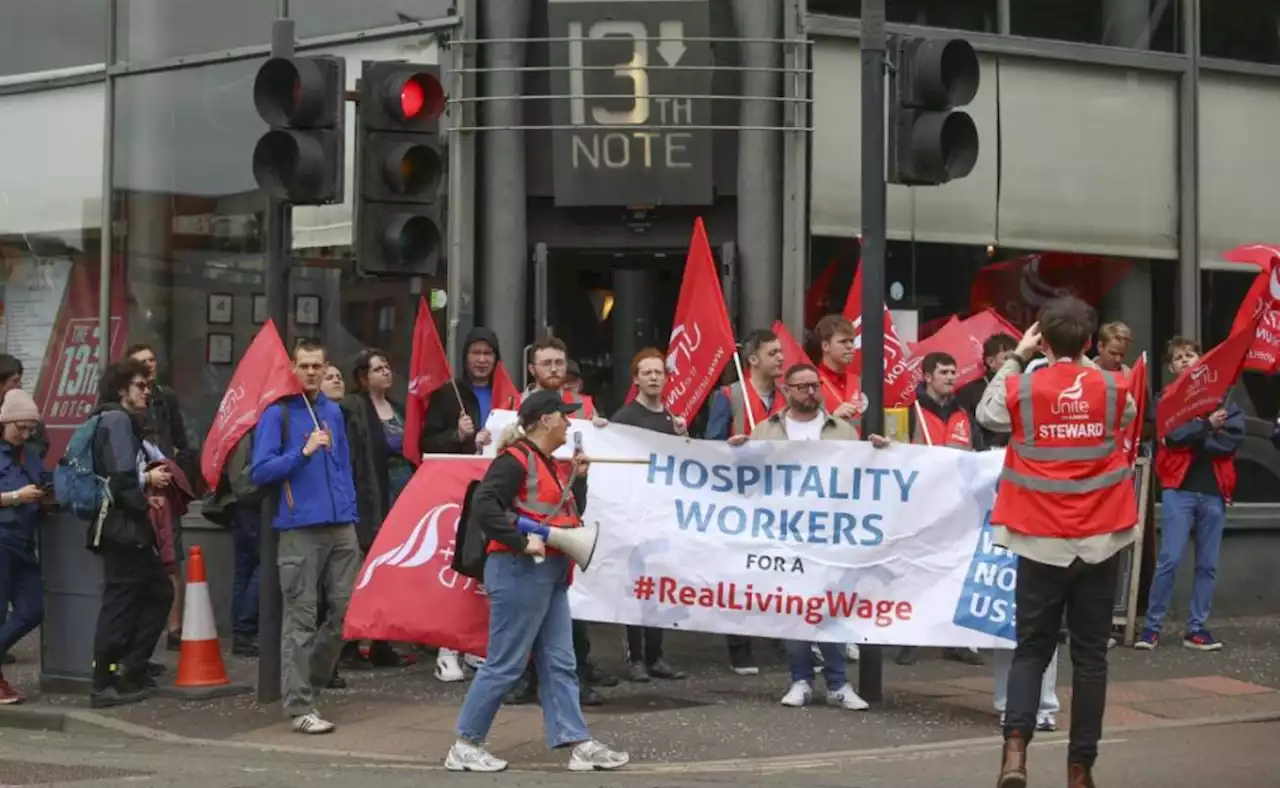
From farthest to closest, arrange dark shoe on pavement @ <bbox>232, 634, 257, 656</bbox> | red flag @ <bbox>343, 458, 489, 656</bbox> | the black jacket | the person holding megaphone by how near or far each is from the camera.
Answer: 1. dark shoe on pavement @ <bbox>232, 634, 257, 656</bbox>
2. the black jacket
3. red flag @ <bbox>343, 458, 489, 656</bbox>
4. the person holding megaphone

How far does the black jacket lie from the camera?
11219 millimetres

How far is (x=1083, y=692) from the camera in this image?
8.14 metres

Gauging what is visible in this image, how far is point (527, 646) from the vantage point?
9039mm

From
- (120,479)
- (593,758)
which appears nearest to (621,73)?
(120,479)

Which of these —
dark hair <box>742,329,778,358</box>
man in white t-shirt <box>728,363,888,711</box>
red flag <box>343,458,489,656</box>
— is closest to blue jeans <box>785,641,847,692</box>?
man in white t-shirt <box>728,363,888,711</box>

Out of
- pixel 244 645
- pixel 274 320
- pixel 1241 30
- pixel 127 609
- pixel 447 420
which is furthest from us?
pixel 1241 30

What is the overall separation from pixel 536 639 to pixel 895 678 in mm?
3557

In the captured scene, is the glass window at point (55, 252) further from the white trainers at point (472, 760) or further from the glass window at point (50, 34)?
the white trainers at point (472, 760)

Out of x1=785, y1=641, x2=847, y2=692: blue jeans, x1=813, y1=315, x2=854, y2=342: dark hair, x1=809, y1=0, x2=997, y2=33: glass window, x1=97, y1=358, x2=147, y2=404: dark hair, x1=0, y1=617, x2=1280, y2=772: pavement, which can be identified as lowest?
x1=0, y1=617, x2=1280, y2=772: pavement

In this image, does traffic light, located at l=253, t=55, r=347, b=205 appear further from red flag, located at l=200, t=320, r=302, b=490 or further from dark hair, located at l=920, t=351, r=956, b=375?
dark hair, located at l=920, t=351, r=956, b=375

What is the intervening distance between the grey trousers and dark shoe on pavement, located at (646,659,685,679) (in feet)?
6.98

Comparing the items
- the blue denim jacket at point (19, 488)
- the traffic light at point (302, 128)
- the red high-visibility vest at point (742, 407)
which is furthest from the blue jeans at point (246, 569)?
the traffic light at point (302, 128)

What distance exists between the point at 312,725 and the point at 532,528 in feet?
6.99

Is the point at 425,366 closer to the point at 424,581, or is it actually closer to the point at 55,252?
the point at 424,581
